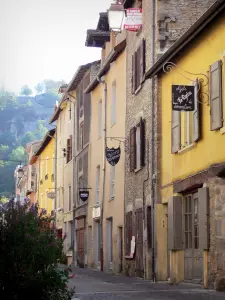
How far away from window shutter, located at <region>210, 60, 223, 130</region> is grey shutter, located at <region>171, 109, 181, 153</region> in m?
3.09

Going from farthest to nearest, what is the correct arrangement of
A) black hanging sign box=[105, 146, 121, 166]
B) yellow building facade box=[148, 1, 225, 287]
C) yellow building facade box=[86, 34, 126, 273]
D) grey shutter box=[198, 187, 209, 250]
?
yellow building facade box=[86, 34, 126, 273]
black hanging sign box=[105, 146, 121, 166]
grey shutter box=[198, 187, 209, 250]
yellow building facade box=[148, 1, 225, 287]

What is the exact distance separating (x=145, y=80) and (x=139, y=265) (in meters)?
5.85

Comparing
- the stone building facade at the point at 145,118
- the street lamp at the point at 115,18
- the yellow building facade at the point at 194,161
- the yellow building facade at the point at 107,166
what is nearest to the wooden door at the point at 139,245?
A: the stone building facade at the point at 145,118

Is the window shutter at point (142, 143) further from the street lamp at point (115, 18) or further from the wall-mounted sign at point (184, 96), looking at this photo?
the wall-mounted sign at point (184, 96)

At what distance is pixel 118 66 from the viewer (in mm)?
31047

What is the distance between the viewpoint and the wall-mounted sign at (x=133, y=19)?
86.6 ft

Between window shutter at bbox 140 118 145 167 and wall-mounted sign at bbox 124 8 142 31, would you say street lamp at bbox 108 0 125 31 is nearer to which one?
wall-mounted sign at bbox 124 8 142 31

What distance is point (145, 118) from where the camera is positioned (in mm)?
25188

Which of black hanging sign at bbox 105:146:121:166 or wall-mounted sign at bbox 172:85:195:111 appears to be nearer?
wall-mounted sign at bbox 172:85:195:111

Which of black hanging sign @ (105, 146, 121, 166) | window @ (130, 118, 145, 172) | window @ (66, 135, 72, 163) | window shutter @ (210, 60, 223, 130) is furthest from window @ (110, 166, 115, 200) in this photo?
window shutter @ (210, 60, 223, 130)

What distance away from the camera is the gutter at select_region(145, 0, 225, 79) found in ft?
55.5

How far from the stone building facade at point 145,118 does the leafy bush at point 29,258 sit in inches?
443

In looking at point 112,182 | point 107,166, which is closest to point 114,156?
point 112,182

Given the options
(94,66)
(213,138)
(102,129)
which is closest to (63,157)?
(94,66)
